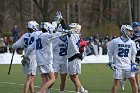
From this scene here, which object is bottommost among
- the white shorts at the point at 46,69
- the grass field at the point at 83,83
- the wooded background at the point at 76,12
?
the grass field at the point at 83,83

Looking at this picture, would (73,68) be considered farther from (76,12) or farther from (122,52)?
(76,12)

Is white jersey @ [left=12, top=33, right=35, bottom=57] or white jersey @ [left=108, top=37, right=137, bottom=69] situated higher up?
white jersey @ [left=12, top=33, right=35, bottom=57]

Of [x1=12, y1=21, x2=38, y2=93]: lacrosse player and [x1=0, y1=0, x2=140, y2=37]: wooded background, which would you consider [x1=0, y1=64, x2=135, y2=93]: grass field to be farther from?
[x1=0, y1=0, x2=140, y2=37]: wooded background

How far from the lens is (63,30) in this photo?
1634 centimetres

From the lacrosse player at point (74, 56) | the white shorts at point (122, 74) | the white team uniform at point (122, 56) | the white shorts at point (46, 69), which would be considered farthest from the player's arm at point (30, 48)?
the white shorts at point (122, 74)

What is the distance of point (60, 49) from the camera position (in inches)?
678

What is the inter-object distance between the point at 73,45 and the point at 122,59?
2258 mm

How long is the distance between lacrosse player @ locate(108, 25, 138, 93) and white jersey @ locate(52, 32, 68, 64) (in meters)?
2.11

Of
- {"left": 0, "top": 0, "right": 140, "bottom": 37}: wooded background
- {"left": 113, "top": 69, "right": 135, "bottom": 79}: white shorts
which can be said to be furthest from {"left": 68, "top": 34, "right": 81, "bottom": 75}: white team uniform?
{"left": 0, "top": 0, "right": 140, "bottom": 37}: wooded background

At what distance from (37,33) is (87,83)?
21.5 ft

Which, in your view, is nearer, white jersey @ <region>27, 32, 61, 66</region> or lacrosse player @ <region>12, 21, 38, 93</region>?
white jersey @ <region>27, 32, 61, 66</region>

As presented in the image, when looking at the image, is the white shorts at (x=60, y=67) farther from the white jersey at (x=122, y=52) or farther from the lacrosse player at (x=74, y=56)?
the white jersey at (x=122, y=52)

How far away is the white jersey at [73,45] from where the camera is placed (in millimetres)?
17188

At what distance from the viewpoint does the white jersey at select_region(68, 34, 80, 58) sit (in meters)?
17.2
